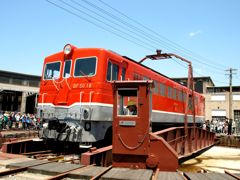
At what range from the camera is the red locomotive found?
9.89 meters

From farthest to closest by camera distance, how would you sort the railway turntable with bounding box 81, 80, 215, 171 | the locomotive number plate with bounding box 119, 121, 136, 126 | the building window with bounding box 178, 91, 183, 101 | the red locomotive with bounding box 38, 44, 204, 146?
the building window with bounding box 178, 91, 183, 101
the red locomotive with bounding box 38, 44, 204, 146
the locomotive number plate with bounding box 119, 121, 136, 126
the railway turntable with bounding box 81, 80, 215, 171

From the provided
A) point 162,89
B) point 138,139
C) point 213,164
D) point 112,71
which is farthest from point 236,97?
point 138,139

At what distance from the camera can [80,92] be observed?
1032 centimetres

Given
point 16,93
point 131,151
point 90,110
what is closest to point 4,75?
point 16,93

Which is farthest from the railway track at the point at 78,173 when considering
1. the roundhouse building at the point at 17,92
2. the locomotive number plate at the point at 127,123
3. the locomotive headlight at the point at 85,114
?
the roundhouse building at the point at 17,92

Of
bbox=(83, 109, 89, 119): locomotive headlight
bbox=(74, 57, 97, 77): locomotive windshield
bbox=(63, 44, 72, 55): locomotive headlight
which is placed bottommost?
bbox=(83, 109, 89, 119): locomotive headlight

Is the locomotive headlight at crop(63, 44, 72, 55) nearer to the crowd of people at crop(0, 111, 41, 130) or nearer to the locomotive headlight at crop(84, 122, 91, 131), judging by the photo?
the locomotive headlight at crop(84, 122, 91, 131)

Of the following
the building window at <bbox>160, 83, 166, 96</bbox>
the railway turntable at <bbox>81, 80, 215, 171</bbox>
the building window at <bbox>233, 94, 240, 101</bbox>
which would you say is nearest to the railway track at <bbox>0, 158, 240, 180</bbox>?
the railway turntable at <bbox>81, 80, 215, 171</bbox>

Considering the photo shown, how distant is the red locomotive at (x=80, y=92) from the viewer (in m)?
9.89

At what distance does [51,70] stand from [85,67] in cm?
198

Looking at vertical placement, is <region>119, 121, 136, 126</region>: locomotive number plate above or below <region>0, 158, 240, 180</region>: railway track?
above

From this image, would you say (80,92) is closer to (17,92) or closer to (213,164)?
(213,164)

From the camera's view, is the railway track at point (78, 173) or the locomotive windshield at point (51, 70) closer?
the railway track at point (78, 173)

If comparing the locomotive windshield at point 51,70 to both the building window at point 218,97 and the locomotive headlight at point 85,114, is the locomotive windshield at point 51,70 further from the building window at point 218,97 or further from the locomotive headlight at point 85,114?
the building window at point 218,97
